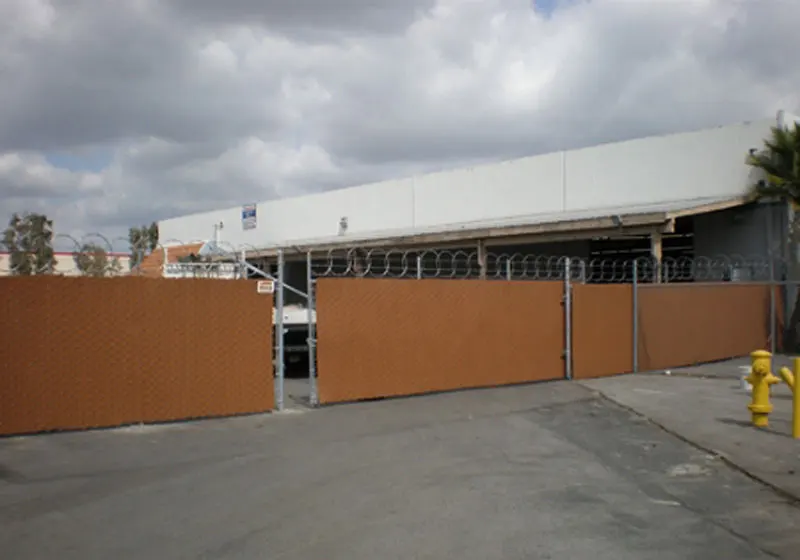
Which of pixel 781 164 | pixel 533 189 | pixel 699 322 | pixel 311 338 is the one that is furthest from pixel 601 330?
pixel 533 189

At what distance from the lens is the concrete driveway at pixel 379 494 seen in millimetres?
5312

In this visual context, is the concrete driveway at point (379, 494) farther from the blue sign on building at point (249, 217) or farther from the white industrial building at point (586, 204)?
the blue sign on building at point (249, 217)

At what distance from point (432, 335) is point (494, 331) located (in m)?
1.49

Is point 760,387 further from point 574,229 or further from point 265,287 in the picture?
point 574,229

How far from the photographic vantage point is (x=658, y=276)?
1641cm

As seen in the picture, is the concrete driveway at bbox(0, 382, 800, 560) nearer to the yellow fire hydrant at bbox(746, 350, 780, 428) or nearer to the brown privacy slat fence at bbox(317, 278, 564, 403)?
the brown privacy slat fence at bbox(317, 278, 564, 403)

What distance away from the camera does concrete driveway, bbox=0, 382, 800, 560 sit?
531 cm

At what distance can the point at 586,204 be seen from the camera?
79.6 feet

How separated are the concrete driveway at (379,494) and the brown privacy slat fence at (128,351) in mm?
284

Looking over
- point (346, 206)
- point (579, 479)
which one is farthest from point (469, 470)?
point (346, 206)

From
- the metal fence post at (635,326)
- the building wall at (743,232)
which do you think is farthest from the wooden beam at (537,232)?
the building wall at (743,232)

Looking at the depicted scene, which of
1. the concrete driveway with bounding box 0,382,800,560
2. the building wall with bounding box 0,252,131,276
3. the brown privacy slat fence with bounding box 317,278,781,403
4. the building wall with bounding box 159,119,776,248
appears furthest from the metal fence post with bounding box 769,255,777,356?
the building wall with bounding box 0,252,131,276

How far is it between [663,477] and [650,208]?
50.4ft

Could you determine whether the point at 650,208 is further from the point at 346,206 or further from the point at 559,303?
the point at 346,206
